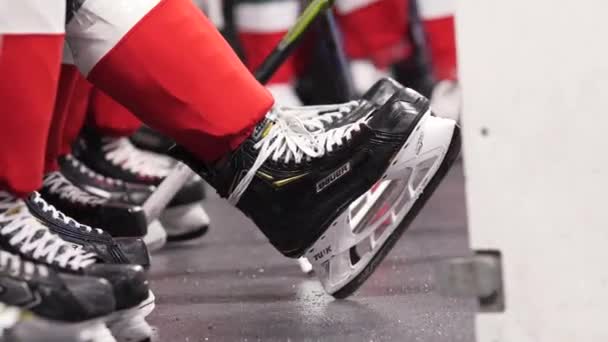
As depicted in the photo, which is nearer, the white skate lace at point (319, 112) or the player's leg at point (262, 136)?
the player's leg at point (262, 136)

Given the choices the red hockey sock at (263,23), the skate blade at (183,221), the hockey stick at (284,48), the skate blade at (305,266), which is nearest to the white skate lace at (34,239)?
the skate blade at (305,266)

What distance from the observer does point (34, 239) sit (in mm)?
1102

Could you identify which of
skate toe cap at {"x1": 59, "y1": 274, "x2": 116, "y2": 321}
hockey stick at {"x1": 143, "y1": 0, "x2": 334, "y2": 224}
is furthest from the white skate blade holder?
skate toe cap at {"x1": 59, "y1": 274, "x2": 116, "y2": 321}

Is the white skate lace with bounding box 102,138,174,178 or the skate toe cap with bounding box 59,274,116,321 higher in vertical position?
the skate toe cap with bounding box 59,274,116,321

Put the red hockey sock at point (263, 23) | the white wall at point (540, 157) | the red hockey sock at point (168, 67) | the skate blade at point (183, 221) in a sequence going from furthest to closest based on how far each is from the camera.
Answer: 1. the red hockey sock at point (263, 23)
2. the skate blade at point (183, 221)
3. the red hockey sock at point (168, 67)
4. the white wall at point (540, 157)

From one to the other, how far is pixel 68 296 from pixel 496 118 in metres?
0.38

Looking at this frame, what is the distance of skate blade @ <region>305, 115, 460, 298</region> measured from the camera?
4.44ft

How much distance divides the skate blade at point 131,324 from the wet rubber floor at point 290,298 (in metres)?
0.09

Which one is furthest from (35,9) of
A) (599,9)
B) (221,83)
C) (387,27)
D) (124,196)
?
(387,27)

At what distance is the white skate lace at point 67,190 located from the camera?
1590 millimetres

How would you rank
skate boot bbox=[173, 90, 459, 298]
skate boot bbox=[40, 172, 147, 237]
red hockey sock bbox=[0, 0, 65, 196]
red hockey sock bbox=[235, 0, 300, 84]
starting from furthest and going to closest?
red hockey sock bbox=[235, 0, 300, 84] < skate boot bbox=[40, 172, 147, 237] < skate boot bbox=[173, 90, 459, 298] < red hockey sock bbox=[0, 0, 65, 196]

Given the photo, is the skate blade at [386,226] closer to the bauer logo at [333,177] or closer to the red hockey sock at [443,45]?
the bauer logo at [333,177]

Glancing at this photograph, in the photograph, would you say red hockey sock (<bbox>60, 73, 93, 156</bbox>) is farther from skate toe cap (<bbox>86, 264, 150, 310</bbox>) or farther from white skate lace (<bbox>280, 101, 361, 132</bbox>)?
skate toe cap (<bbox>86, 264, 150, 310</bbox>)

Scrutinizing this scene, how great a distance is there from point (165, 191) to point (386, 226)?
0.48 metres
